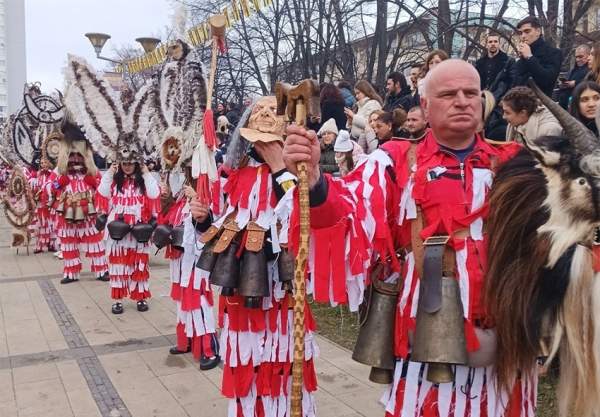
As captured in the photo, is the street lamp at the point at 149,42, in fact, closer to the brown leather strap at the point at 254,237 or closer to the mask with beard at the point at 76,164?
the mask with beard at the point at 76,164

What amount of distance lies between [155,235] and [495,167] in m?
3.79

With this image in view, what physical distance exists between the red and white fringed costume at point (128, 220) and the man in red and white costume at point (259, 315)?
11.2 ft

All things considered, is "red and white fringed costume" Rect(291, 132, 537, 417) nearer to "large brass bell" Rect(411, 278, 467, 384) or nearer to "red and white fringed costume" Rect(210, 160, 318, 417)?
"large brass bell" Rect(411, 278, 467, 384)

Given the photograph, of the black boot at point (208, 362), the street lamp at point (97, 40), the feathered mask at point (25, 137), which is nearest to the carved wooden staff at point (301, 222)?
the black boot at point (208, 362)

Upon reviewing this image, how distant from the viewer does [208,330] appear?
17.1 ft

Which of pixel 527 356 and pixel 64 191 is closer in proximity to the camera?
pixel 527 356

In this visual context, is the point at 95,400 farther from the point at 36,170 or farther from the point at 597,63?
the point at 36,170

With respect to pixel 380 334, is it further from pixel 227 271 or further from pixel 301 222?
pixel 227 271

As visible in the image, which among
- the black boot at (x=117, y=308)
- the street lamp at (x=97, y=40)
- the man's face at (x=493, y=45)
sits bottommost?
the black boot at (x=117, y=308)

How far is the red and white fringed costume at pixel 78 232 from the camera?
885cm

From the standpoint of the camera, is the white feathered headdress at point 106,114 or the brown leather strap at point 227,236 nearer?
the brown leather strap at point 227,236

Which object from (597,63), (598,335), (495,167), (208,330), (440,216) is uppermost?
(597,63)

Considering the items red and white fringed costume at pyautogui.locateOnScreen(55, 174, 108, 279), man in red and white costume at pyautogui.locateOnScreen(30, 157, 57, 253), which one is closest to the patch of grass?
red and white fringed costume at pyautogui.locateOnScreen(55, 174, 108, 279)

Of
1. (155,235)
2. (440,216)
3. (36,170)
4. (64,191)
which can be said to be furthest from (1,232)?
(440,216)
